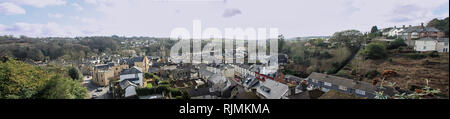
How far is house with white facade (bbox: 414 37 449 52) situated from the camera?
40.3 feet

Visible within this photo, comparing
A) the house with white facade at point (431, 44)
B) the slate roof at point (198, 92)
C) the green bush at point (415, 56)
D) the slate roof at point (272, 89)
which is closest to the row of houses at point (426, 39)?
the house with white facade at point (431, 44)

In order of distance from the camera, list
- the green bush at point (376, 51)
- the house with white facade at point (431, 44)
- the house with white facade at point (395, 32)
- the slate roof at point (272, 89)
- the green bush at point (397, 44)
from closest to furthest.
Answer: the slate roof at point (272, 89), the house with white facade at point (431, 44), the green bush at point (376, 51), the green bush at point (397, 44), the house with white facade at point (395, 32)

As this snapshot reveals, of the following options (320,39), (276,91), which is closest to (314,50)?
(320,39)

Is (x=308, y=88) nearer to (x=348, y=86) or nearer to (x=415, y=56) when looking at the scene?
(x=348, y=86)

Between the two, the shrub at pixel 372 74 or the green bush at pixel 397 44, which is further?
the green bush at pixel 397 44

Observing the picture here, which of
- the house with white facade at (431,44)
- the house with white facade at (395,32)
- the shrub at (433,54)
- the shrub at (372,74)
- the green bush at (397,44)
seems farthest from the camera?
the house with white facade at (395,32)

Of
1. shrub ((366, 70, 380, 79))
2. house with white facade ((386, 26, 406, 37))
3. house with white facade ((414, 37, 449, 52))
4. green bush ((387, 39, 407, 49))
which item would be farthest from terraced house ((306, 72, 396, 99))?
house with white facade ((386, 26, 406, 37))

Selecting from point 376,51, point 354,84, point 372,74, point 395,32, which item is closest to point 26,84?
point 354,84

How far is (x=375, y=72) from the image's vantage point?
1263 centimetres

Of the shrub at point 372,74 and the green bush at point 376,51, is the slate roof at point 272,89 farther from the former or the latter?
the green bush at point 376,51

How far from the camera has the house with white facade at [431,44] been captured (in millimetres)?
12273

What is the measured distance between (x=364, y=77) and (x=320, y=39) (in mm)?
9993
